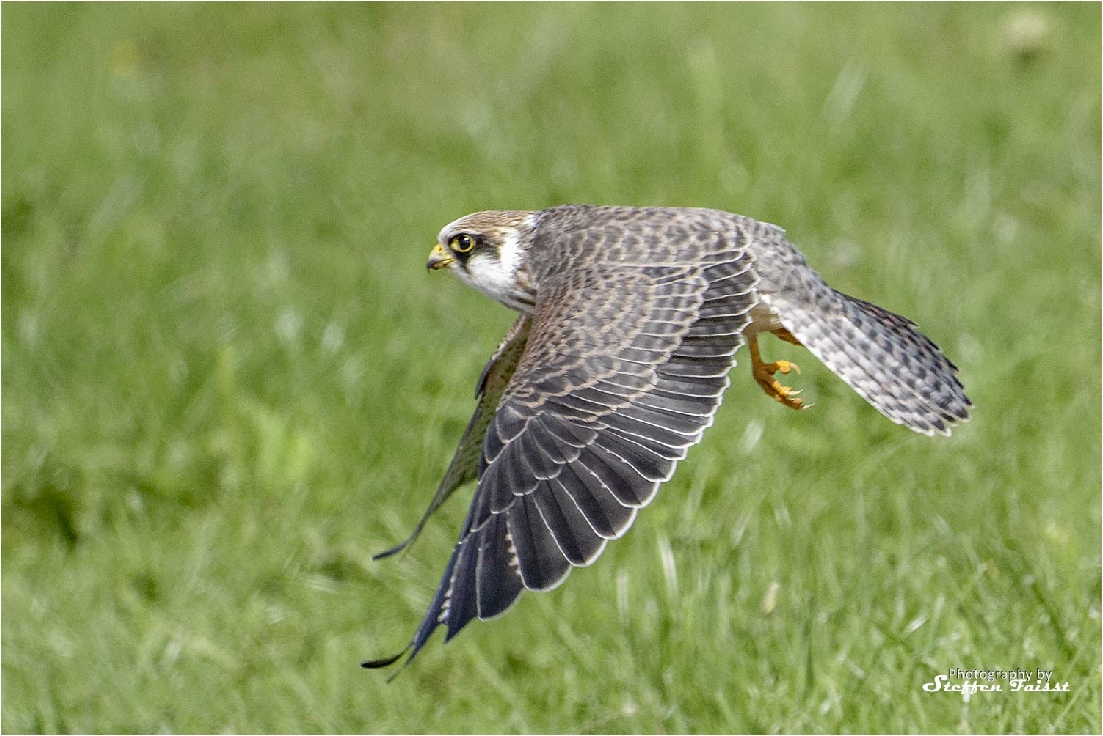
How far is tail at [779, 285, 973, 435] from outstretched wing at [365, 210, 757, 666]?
0.27m

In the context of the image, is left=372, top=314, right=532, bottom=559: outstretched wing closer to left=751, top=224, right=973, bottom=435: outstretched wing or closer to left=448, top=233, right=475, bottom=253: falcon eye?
left=448, top=233, right=475, bottom=253: falcon eye

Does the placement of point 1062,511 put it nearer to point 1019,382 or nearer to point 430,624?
point 1019,382

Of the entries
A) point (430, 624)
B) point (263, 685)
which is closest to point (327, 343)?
point (263, 685)

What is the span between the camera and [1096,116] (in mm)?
8352

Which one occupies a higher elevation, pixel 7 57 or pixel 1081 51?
pixel 1081 51

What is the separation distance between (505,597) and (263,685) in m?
2.40

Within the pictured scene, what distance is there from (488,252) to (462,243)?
75 millimetres
